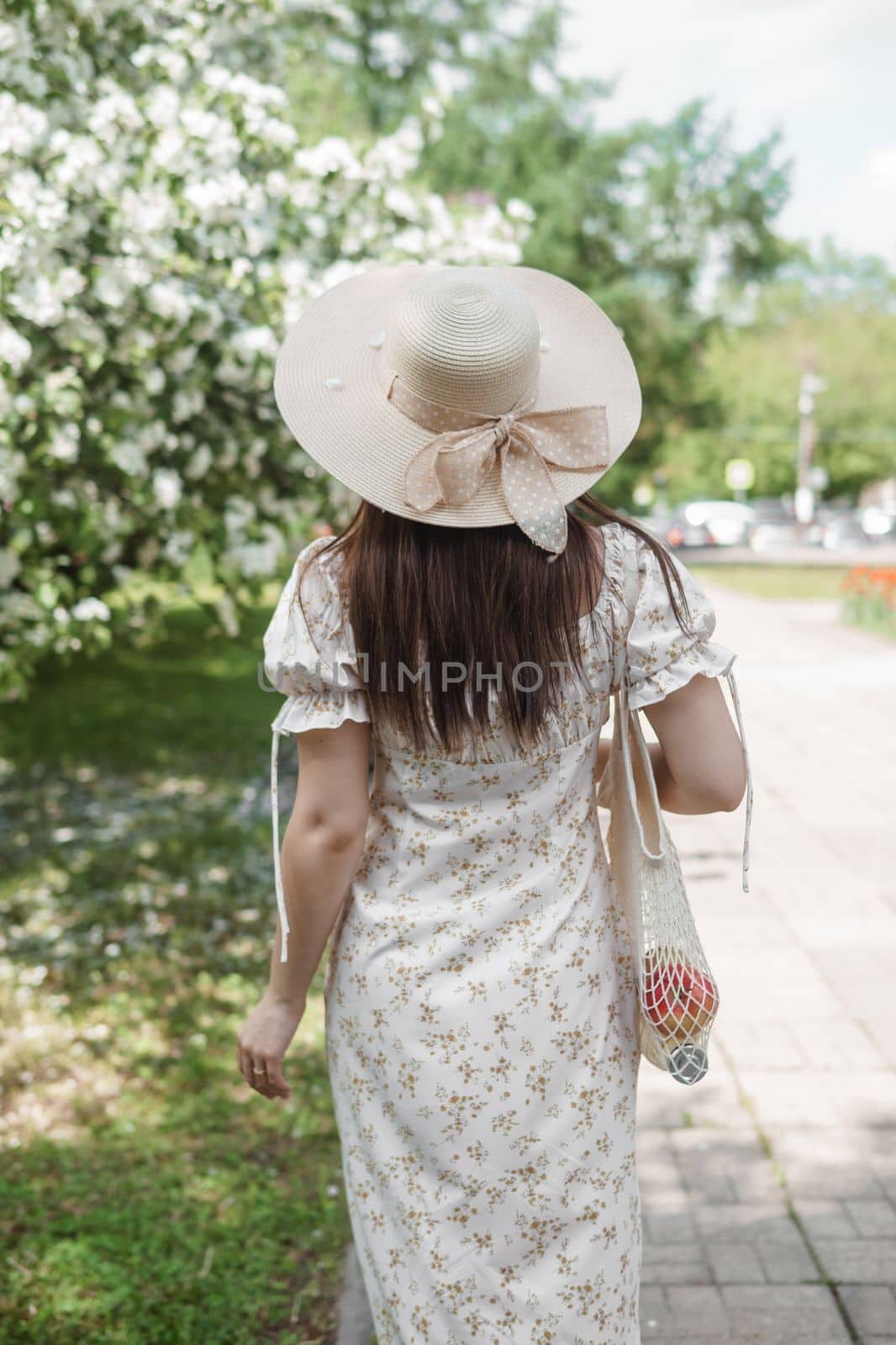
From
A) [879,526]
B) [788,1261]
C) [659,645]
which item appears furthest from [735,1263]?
[879,526]

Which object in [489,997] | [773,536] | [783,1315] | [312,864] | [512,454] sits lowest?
[773,536]

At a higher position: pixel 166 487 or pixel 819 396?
pixel 166 487

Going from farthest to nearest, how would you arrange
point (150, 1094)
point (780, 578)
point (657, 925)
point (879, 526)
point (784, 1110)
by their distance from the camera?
1. point (879, 526)
2. point (780, 578)
3. point (150, 1094)
4. point (784, 1110)
5. point (657, 925)

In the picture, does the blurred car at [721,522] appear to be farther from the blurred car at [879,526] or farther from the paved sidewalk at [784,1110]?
the paved sidewalk at [784,1110]

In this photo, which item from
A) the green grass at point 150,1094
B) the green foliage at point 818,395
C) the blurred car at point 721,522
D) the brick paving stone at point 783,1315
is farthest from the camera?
the green foliage at point 818,395

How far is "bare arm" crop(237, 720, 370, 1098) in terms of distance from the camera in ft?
5.85

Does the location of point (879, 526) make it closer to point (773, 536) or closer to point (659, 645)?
point (773, 536)

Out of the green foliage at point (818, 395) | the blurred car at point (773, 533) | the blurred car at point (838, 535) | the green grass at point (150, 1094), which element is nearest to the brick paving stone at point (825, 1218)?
the green grass at point (150, 1094)

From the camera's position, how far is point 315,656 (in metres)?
1.75

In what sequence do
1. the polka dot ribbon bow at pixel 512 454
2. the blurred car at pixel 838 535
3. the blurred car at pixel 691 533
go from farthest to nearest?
Answer: 1. the blurred car at pixel 838 535
2. the blurred car at pixel 691 533
3. the polka dot ribbon bow at pixel 512 454

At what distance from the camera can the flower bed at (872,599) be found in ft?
49.9

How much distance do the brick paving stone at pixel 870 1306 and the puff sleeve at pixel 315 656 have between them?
174 cm

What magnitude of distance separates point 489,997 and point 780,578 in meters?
25.3

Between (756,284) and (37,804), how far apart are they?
2709 centimetres
